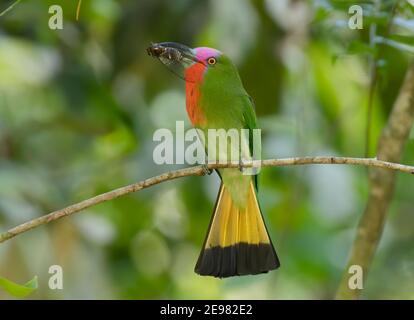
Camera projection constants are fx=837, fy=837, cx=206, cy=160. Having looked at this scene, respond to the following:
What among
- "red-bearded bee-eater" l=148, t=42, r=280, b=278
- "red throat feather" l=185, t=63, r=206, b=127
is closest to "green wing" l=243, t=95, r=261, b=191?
"red-bearded bee-eater" l=148, t=42, r=280, b=278

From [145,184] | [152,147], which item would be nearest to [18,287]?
[145,184]

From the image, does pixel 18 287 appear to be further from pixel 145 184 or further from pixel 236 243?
pixel 236 243

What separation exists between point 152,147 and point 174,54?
4.86 feet

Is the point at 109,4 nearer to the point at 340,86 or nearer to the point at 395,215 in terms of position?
the point at 340,86

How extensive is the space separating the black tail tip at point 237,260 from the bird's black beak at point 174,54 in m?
0.44

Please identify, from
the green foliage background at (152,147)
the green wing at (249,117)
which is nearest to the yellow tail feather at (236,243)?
the green wing at (249,117)

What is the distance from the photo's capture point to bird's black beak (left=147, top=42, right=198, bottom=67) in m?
1.80

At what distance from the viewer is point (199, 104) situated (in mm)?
1828

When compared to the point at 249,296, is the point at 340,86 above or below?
above

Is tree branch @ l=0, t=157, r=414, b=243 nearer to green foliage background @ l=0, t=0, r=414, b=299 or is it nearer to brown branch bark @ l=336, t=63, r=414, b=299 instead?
brown branch bark @ l=336, t=63, r=414, b=299

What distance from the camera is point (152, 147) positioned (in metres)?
3.28
